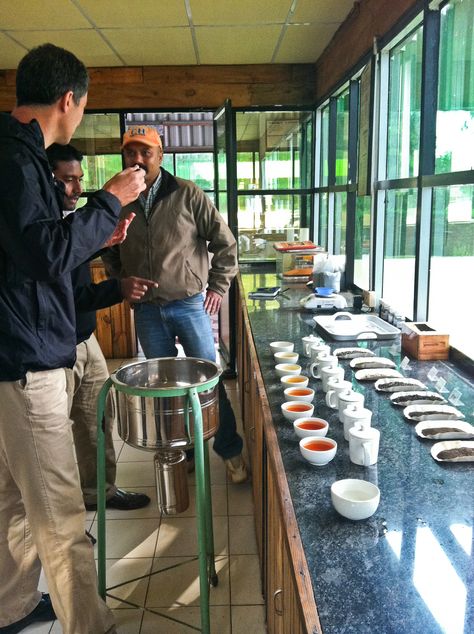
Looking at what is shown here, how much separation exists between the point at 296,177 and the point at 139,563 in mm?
3600

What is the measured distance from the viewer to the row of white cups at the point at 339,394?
1.32 metres

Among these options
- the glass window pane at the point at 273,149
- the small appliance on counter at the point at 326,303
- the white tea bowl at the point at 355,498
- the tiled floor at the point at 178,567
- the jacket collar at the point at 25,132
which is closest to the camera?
the white tea bowl at the point at 355,498

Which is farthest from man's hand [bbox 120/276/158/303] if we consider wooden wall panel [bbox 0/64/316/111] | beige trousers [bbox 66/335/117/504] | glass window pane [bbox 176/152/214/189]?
glass window pane [bbox 176/152/214/189]

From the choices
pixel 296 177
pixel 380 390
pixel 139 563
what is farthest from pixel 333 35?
pixel 139 563

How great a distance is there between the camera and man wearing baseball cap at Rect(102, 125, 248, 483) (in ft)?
8.57

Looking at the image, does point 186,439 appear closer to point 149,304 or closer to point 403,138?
point 149,304

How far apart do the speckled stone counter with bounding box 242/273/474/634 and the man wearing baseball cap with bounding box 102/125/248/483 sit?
1130mm

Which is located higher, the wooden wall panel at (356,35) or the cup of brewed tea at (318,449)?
the wooden wall panel at (356,35)

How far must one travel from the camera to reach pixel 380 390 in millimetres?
1804

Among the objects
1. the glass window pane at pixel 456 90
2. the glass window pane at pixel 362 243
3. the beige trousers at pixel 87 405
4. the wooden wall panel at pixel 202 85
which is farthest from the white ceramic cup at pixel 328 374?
the wooden wall panel at pixel 202 85

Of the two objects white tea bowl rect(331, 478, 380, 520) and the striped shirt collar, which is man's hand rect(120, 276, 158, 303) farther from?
white tea bowl rect(331, 478, 380, 520)

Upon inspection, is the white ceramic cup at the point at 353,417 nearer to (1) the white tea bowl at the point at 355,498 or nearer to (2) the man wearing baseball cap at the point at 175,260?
(1) the white tea bowl at the point at 355,498

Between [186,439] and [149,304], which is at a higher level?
[149,304]

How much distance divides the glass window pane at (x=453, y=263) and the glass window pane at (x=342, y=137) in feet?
4.96
